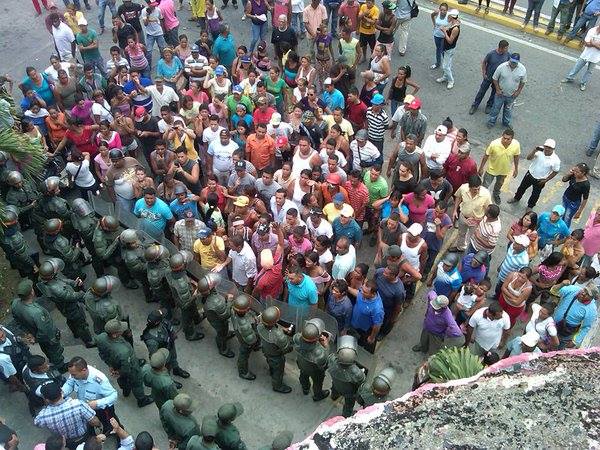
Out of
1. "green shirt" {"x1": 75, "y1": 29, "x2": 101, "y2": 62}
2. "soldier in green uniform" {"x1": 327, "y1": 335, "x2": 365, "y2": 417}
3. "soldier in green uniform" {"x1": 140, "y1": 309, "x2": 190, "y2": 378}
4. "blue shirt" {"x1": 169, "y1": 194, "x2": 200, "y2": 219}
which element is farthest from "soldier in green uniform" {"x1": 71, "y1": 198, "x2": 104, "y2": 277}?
"green shirt" {"x1": 75, "y1": 29, "x2": 101, "y2": 62}

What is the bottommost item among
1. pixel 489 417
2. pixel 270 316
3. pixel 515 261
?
pixel 270 316

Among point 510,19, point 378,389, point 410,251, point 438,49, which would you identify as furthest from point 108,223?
point 510,19

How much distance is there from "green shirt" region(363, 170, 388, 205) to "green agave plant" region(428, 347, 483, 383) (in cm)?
365

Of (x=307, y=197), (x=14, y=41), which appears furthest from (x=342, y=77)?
(x=14, y=41)

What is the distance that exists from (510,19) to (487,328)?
33.8ft

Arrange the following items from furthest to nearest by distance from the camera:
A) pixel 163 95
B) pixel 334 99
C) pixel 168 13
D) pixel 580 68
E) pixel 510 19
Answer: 1. pixel 510 19
2. pixel 168 13
3. pixel 580 68
4. pixel 163 95
5. pixel 334 99

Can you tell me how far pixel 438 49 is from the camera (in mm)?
13469

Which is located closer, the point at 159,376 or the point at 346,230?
the point at 159,376

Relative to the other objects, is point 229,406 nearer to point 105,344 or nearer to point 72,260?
point 105,344

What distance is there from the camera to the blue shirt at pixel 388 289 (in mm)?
7863

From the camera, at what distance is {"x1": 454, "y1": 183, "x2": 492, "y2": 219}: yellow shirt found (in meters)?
8.92

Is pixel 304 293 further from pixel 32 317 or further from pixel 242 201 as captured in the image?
pixel 32 317

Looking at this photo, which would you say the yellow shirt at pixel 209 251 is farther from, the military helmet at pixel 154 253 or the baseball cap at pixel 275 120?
the baseball cap at pixel 275 120

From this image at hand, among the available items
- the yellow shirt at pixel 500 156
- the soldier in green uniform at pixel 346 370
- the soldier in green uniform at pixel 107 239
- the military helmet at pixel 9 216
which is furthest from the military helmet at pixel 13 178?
the yellow shirt at pixel 500 156
